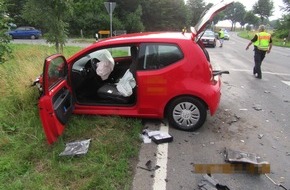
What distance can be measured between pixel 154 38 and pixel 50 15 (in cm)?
693

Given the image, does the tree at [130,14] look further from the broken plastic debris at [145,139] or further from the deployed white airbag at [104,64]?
the broken plastic debris at [145,139]

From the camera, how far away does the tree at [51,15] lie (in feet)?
35.1

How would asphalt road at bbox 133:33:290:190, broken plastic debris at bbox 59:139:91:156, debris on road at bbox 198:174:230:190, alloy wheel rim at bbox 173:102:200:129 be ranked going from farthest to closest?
alloy wheel rim at bbox 173:102:200:129 → broken plastic debris at bbox 59:139:91:156 → asphalt road at bbox 133:33:290:190 → debris on road at bbox 198:174:230:190

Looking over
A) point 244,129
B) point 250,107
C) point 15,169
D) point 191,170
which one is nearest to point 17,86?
point 15,169

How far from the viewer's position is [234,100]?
290 inches

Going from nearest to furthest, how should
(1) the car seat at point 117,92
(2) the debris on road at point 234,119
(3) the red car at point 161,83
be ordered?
(3) the red car at point 161,83 → (1) the car seat at point 117,92 → (2) the debris on road at point 234,119

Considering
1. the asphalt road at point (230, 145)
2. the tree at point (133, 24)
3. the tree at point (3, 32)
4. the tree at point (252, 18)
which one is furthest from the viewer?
the tree at point (252, 18)

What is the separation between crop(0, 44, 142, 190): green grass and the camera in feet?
12.0

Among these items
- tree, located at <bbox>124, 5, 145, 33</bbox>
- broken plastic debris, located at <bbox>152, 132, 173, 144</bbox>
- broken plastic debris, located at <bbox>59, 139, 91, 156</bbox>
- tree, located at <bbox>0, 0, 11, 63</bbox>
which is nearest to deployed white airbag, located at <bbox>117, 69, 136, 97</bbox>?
broken plastic debris, located at <bbox>152, 132, 173, 144</bbox>

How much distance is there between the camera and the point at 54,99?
4.40 meters

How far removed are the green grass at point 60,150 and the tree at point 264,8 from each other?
9025cm

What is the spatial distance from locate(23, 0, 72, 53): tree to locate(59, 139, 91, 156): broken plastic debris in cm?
739

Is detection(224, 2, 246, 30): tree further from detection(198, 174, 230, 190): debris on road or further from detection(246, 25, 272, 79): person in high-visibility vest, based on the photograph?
detection(198, 174, 230, 190): debris on road

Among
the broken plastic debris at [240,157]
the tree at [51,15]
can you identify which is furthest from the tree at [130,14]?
the broken plastic debris at [240,157]
